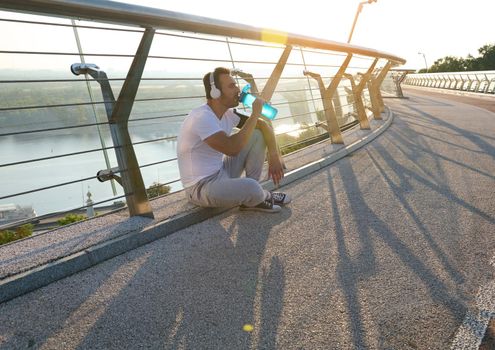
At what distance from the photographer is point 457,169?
4.74 m

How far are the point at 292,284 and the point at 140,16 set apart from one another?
180 centimetres

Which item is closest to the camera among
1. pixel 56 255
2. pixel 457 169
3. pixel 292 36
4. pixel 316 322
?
pixel 316 322

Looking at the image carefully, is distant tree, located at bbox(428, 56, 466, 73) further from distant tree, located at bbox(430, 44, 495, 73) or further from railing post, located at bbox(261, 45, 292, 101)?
railing post, located at bbox(261, 45, 292, 101)

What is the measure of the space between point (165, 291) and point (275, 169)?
1862 mm

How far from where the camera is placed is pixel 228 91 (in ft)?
11.4

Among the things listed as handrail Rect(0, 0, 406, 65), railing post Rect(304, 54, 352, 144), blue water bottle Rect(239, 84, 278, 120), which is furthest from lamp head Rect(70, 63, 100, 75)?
railing post Rect(304, 54, 352, 144)

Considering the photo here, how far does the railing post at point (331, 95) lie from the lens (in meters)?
6.10

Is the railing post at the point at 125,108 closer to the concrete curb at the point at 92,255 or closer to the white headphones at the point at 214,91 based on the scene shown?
the concrete curb at the point at 92,255

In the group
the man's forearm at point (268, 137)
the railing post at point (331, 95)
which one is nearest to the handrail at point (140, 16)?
the man's forearm at point (268, 137)

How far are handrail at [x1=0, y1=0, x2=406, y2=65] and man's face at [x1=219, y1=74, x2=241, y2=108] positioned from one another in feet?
1.11

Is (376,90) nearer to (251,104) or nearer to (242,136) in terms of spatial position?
(251,104)

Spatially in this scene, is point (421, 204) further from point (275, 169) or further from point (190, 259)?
point (190, 259)

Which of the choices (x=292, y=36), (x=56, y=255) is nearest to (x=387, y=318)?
(x=56, y=255)

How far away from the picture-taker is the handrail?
228cm
